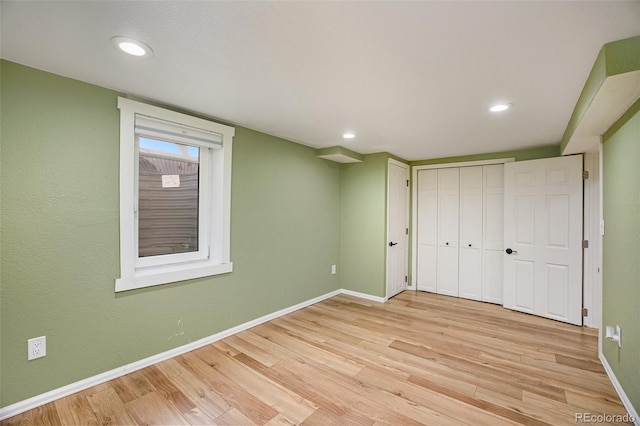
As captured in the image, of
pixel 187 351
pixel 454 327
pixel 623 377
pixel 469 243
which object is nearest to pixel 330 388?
pixel 187 351

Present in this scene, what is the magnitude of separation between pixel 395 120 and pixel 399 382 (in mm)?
2371

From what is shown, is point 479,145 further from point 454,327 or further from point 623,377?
point 623,377

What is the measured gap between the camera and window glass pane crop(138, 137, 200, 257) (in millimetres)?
2488

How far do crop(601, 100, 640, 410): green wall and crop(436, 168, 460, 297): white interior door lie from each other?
2.09 meters

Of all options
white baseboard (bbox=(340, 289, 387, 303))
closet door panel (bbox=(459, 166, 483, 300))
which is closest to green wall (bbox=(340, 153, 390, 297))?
white baseboard (bbox=(340, 289, 387, 303))

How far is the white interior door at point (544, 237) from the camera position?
133 inches

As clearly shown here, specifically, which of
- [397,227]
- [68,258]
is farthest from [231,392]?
[397,227]

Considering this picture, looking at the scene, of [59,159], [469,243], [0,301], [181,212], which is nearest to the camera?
[0,301]

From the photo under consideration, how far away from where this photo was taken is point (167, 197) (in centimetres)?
267

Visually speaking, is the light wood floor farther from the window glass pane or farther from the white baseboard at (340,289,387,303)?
the window glass pane

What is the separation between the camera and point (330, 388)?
2.12 meters

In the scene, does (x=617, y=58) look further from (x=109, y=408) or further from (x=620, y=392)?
(x=109, y=408)

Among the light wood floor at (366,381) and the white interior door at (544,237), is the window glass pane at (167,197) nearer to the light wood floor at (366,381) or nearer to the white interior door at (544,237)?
the light wood floor at (366,381)
